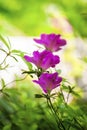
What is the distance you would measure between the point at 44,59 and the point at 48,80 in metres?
0.04

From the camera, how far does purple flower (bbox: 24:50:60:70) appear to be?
1.92ft

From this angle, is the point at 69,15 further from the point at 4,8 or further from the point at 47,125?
the point at 47,125

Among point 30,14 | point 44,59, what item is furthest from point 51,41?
point 30,14

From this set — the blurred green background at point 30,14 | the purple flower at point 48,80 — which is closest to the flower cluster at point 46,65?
the purple flower at point 48,80

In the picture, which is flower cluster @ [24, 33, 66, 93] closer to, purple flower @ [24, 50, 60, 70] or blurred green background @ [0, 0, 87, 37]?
purple flower @ [24, 50, 60, 70]

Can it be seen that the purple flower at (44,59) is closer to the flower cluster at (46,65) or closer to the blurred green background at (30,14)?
the flower cluster at (46,65)

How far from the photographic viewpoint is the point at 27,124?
33.4 inches

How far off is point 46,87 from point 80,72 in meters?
1.55

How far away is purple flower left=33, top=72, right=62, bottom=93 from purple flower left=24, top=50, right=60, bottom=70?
0.03 metres

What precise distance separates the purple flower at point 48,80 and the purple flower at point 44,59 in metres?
0.03

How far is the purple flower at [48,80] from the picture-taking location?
57 cm

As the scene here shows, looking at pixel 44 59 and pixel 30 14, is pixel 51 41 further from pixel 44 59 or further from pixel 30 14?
pixel 30 14

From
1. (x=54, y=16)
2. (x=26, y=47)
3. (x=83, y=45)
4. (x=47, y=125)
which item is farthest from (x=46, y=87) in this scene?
(x=83, y=45)

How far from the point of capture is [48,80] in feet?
1.88
